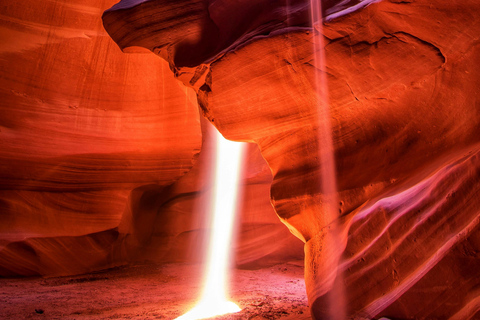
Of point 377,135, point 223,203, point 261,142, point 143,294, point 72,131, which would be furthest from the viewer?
point 223,203

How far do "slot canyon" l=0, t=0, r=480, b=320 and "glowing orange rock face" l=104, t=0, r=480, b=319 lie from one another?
1 centimetres

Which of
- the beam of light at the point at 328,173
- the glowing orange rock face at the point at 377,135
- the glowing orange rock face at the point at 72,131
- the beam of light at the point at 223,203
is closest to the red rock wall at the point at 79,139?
the glowing orange rock face at the point at 72,131

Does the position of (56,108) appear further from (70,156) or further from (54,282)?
(54,282)

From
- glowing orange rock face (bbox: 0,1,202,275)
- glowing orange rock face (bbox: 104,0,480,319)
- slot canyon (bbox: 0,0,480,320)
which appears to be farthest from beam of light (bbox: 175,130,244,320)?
glowing orange rock face (bbox: 104,0,480,319)

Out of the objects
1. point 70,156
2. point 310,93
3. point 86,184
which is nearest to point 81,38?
point 70,156

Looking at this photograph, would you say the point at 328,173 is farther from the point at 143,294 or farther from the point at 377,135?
the point at 143,294

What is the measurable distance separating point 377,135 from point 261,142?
1.11m

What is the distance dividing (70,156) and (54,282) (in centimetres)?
186

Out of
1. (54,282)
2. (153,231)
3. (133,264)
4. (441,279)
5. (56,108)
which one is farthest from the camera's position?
(153,231)

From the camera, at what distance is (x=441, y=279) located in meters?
2.37

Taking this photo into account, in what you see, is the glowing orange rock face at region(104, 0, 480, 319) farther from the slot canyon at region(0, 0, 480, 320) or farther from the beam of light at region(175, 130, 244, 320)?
the beam of light at region(175, 130, 244, 320)

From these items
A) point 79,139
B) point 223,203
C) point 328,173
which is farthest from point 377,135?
point 79,139

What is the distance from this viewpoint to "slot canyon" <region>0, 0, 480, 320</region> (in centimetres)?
262

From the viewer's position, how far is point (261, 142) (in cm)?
358
